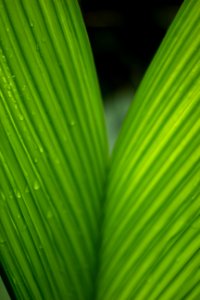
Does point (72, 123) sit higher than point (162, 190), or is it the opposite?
point (72, 123)

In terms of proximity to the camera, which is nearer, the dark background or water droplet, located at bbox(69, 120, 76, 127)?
water droplet, located at bbox(69, 120, 76, 127)

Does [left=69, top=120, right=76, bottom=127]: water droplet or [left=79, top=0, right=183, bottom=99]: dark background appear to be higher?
[left=79, top=0, right=183, bottom=99]: dark background

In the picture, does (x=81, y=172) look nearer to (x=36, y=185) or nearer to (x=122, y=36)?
(x=36, y=185)

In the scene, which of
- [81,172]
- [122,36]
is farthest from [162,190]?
[122,36]

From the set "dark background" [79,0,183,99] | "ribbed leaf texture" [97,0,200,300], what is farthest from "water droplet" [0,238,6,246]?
"dark background" [79,0,183,99]

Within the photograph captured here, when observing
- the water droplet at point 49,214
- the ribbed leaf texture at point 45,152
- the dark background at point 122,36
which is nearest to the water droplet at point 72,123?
the ribbed leaf texture at point 45,152

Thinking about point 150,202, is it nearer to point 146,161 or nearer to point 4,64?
point 146,161

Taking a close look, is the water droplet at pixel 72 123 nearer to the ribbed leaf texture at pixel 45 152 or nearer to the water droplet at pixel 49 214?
the ribbed leaf texture at pixel 45 152

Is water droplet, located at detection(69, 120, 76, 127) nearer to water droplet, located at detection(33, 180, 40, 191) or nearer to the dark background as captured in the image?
water droplet, located at detection(33, 180, 40, 191)
